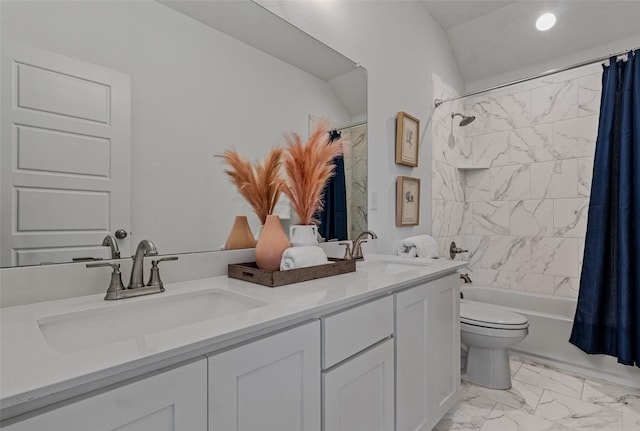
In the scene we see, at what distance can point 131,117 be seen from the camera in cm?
99

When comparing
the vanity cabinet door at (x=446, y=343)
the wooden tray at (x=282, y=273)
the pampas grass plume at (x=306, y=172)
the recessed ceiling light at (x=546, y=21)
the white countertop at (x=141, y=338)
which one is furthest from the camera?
the recessed ceiling light at (x=546, y=21)

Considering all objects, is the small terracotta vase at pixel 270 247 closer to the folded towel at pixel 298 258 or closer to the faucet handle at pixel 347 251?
the folded towel at pixel 298 258

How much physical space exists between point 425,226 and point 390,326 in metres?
1.43

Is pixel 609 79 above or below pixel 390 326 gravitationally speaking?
above

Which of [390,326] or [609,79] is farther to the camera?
[609,79]

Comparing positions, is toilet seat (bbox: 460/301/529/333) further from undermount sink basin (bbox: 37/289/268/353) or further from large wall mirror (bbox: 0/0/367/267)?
undermount sink basin (bbox: 37/289/268/353)

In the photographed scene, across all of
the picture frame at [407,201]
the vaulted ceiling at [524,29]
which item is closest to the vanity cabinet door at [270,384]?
the picture frame at [407,201]

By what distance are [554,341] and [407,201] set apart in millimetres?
1423

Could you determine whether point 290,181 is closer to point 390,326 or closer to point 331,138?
point 331,138

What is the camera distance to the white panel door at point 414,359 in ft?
3.80

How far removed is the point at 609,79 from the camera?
6.72 ft

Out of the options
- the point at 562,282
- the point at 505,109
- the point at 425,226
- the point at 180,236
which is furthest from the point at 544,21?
the point at 180,236

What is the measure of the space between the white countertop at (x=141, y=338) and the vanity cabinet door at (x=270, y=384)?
0.03 metres

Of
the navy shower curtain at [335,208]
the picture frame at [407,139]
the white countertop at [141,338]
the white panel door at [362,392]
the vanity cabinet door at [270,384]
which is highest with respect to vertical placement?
the picture frame at [407,139]
